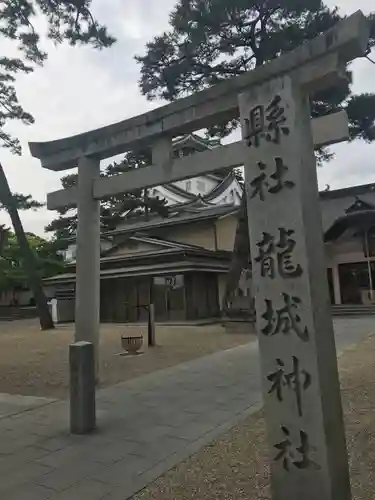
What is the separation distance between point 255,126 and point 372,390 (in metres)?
4.57

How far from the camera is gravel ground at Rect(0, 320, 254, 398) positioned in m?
7.48

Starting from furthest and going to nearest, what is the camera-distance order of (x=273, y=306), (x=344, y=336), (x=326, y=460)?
1. (x=344, y=336)
2. (x=273, y=306)
3. (x=326, y=460)

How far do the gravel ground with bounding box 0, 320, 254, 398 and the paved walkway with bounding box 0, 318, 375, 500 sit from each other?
1156 mm

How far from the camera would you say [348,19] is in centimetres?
339

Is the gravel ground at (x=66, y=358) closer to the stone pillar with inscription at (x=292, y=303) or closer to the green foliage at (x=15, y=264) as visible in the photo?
the stone pillar with inscription at (x=292, y=303)

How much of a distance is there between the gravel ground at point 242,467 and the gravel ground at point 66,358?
3.37 m

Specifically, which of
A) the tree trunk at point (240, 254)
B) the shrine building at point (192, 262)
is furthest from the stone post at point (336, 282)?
the tree trunk at point (240, 254)

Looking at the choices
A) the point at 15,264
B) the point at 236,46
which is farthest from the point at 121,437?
the point at 15,264

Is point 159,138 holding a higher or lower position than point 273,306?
higher

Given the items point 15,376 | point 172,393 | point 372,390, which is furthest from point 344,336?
point 15,376

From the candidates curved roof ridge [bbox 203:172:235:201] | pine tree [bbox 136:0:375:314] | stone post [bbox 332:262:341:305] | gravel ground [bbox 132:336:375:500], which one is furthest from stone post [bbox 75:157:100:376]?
curved roof ridge [bbox 203:172:235:201]

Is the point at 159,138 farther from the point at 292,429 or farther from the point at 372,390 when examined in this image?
the point at 372,390

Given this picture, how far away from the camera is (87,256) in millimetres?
6898

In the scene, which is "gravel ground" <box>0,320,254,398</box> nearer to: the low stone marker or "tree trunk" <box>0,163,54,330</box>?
the low stone marker
